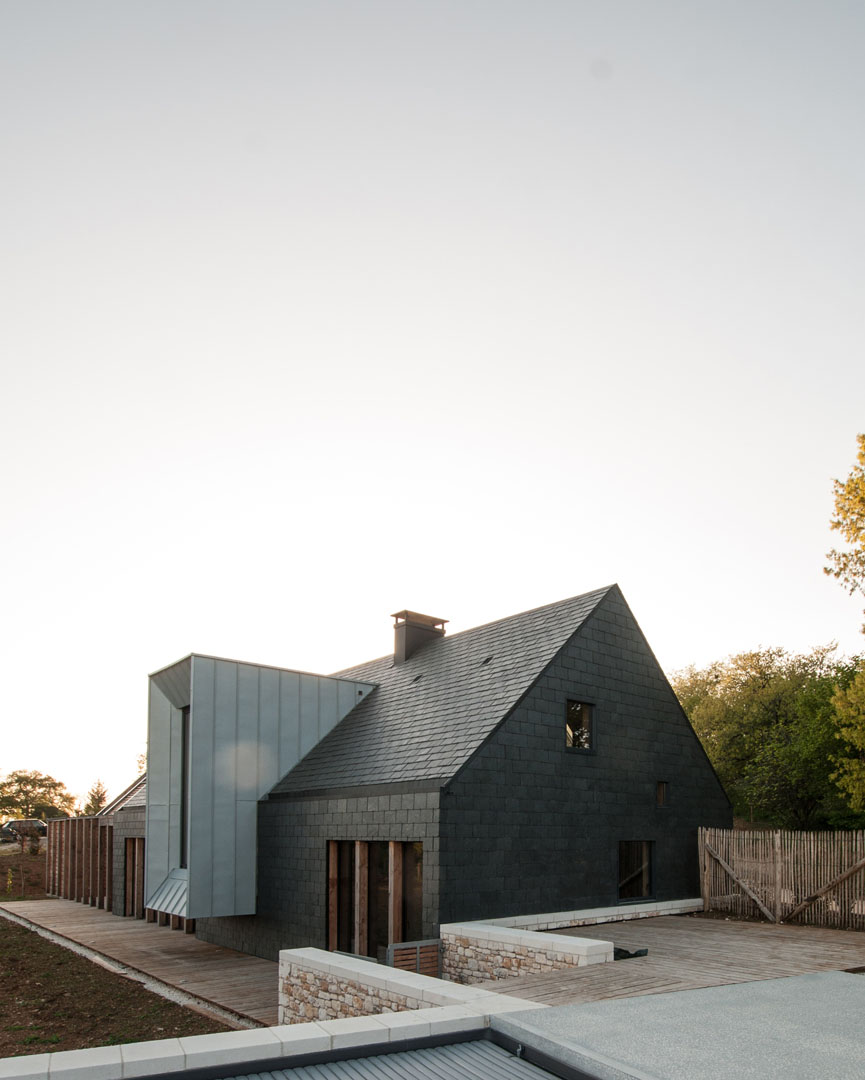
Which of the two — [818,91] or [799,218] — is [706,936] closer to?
[799,218]

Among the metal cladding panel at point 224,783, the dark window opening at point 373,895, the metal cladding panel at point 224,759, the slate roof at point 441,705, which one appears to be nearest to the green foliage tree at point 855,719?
the slate roof at point 441,705

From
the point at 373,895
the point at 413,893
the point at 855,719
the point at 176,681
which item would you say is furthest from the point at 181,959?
the point at 855,719

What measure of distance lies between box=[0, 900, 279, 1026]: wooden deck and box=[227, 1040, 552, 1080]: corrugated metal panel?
16.7ft

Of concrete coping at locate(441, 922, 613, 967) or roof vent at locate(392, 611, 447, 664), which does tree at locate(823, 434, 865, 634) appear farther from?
concrete coping at locate(441, 922, 613, 967)

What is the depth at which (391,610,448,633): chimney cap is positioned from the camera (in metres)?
18.9

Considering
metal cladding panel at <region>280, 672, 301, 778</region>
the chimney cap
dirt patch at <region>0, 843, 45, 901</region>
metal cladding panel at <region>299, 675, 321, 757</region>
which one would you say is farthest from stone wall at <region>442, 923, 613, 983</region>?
dirt patch at <region>0, 843, 45, 901</region>

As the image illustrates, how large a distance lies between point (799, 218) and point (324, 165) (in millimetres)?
7080

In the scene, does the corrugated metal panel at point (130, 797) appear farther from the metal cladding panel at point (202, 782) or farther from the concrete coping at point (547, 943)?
the concrete coping at point (547, 943)

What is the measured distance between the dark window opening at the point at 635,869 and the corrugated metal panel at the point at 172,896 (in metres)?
7.57

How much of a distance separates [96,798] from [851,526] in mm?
41853

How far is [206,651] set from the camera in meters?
15.8

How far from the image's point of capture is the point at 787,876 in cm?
1390

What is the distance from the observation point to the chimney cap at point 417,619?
1888 centimetres

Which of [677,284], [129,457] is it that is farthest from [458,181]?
[129,457]
